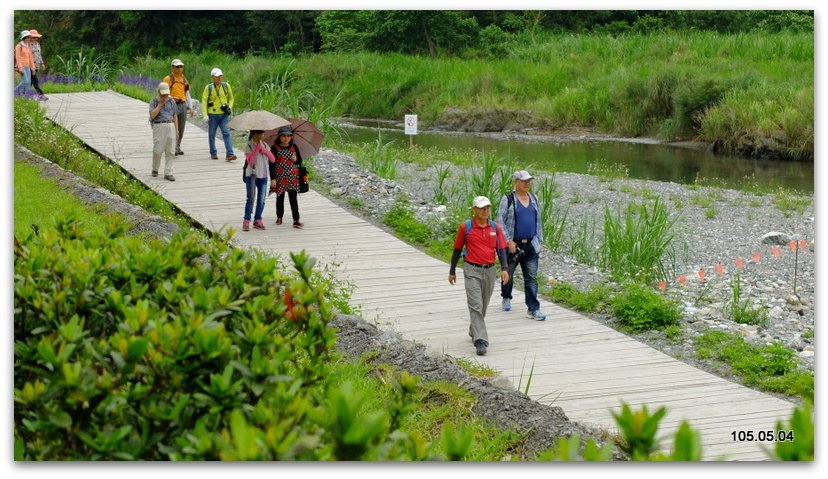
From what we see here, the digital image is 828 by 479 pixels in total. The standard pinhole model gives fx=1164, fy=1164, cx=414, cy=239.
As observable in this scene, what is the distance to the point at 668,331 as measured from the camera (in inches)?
345

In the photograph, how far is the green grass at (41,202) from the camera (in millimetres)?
8539

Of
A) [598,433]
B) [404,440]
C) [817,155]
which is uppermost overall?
[817,155]

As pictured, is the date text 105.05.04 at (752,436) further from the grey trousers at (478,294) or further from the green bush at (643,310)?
the green bush at (643,310)

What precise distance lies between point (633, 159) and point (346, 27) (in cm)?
841

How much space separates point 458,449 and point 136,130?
15590 mm

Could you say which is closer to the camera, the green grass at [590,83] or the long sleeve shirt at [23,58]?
the long sleeve shirt at [23,58]

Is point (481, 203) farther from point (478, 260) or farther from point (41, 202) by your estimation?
point (41, 202)

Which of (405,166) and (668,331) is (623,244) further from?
(405,166)

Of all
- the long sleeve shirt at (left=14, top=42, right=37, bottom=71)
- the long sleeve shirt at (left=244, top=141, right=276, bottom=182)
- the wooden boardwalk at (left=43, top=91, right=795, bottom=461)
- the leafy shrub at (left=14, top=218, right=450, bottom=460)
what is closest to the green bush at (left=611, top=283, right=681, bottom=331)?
the wooden boardwalk at (left=43, top=91, right=795, bottom=461)

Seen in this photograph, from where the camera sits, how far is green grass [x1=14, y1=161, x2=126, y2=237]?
8.54 meters

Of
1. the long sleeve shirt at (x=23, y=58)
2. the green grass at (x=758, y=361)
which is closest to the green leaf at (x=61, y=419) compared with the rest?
the green grass at (x=758, y=361)

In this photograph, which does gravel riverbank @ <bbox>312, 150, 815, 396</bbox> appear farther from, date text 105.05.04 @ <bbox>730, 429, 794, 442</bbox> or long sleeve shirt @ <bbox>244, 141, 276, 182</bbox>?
long sleeve shirt @ <bbox>244, 141, 276, 182</bbox>

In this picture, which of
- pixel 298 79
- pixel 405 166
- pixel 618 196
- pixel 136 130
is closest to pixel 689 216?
pixel 618 196

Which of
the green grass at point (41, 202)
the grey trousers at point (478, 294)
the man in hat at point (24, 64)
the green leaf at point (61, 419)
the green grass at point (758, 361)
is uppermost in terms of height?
the man in hat at point (24, 64)
